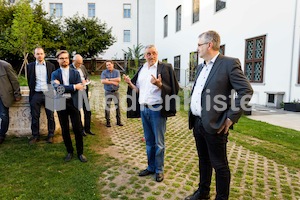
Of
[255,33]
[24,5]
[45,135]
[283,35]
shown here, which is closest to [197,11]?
[255,33]

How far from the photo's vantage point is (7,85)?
15.9ft

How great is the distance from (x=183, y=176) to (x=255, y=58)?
9.64m

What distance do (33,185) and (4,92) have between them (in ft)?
7.90

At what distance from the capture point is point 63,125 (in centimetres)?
412

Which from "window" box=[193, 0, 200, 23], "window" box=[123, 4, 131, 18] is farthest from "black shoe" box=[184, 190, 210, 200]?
"window" box=[123, 4, 131, 18]

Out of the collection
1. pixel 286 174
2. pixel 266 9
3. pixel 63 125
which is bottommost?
pixel 286 174

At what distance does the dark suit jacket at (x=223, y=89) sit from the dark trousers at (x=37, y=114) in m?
3.76

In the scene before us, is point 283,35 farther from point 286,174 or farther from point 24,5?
point 24,5

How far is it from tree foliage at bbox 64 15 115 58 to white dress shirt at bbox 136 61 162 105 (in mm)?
21233

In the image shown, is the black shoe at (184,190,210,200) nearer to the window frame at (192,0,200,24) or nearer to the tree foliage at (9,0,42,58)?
the tree foliage at (9,0,42,58)

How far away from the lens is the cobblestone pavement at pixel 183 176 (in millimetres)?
3176

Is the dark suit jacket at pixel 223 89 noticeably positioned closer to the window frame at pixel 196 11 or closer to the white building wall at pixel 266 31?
the white building wall at pixel 266 31

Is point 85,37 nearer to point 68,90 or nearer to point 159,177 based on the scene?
point 68,90

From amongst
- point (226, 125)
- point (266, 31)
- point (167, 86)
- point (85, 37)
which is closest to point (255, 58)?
point (266, 31)
